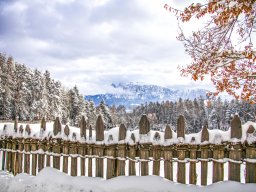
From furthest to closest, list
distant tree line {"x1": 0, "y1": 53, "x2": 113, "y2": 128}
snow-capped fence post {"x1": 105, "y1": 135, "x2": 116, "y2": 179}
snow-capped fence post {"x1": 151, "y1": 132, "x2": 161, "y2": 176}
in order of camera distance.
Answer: distant tree line {"x1": 0, "y1": 53, "x2": 113, "y2": 128} → snow-capped fence post {"x1": 105, "y1": 135, "x2": 116, "y2": 179} → snow-capped fence post {"x1": 151, "y1": 132, "x2": 161, "y2": 176}

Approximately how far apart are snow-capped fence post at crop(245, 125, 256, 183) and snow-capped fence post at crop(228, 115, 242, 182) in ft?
0.43

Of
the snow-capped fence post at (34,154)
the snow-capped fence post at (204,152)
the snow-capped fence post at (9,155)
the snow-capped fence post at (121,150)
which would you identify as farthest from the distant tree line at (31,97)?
the snow-capped fence post at (204,152)

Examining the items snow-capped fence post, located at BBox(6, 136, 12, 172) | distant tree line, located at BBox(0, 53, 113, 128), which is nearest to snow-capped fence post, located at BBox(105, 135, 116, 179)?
snow-capped fence post, located at BBox(6, 136, 12, 172)

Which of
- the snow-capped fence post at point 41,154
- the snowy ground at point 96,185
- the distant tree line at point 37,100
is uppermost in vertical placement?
the distant tree line at point 37,100

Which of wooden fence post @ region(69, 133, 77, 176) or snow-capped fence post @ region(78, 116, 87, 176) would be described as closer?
snow-capped fence post @ region(78, 116, 87, 176)

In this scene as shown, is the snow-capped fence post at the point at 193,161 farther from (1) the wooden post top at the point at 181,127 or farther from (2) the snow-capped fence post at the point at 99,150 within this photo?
(2) the snow-capped fence post at the point at 99,150

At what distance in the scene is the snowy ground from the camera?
4557 millimetres

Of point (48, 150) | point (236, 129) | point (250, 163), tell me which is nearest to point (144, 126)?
point (236, 129)

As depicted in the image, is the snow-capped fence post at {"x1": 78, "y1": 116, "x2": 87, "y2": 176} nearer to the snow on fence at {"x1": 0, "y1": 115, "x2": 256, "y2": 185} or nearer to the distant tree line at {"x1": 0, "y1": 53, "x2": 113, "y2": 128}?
the snow on fence at {"x1": 0, "y1": 115, "x2": 256, "y2": 185}

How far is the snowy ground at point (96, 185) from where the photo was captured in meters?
4.56

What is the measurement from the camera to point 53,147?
6.25 metres

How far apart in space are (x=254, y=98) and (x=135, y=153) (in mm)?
3576

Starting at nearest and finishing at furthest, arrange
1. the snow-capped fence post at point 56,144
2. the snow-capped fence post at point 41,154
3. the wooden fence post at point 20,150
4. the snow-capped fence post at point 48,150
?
1. the snow-capped fence post at point 56,144
2. the snow-capped fence post at point 48,150
3. the snow-capped fence post at point 41,154
4. the wooden fence post at point 20,150

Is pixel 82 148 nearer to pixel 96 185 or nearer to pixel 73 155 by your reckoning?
pixel 73 155
